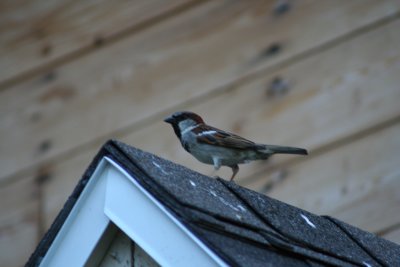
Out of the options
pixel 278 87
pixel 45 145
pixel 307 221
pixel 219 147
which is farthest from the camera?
pixel 45 145

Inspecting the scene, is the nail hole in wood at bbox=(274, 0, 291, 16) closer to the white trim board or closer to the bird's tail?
the bird's tail

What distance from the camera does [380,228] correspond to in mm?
3604

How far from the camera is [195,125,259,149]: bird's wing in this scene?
3.40 m

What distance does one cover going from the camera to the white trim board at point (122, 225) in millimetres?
1923

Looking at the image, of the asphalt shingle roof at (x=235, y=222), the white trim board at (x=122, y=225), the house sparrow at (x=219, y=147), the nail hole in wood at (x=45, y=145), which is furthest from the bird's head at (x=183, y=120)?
the white trim board at (x=122, y=225)

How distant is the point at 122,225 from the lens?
2055 millimetres

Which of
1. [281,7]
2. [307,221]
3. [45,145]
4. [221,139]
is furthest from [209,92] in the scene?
[307,221]

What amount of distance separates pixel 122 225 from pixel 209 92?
7.02ft

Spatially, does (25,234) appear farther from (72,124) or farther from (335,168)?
(335,168)

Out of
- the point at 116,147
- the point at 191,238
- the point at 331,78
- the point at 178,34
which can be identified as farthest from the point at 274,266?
the point at 178,34

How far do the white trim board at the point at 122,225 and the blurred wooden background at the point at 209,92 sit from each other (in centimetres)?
175

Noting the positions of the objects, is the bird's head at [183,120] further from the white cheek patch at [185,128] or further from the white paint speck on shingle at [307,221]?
the white paint speck on shingle at [307,221]

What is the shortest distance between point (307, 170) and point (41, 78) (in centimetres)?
145

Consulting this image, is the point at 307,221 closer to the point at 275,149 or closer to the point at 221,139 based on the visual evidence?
the point at 275,149
